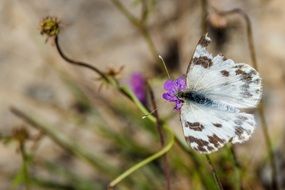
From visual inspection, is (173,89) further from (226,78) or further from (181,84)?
(226,78)

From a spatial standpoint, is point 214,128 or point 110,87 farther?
point 110,87

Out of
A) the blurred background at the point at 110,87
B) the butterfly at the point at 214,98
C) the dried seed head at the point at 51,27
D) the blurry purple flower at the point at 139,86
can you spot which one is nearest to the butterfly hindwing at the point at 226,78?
the butterfly at the point at 214,98

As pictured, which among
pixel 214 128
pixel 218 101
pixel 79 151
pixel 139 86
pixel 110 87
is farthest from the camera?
Answer: pixel 110 87

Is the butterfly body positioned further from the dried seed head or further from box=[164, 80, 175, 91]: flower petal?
the dried seed head

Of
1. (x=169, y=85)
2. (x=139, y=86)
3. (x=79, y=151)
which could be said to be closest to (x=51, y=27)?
(x=169, y=85)

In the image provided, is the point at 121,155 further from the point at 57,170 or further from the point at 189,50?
the point at 189,50

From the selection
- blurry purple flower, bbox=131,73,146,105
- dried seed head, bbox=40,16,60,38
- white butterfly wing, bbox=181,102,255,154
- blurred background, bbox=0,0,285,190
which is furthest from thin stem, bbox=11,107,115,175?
white butterfly wing, bbox=181,102,255,154

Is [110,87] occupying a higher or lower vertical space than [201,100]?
higher
